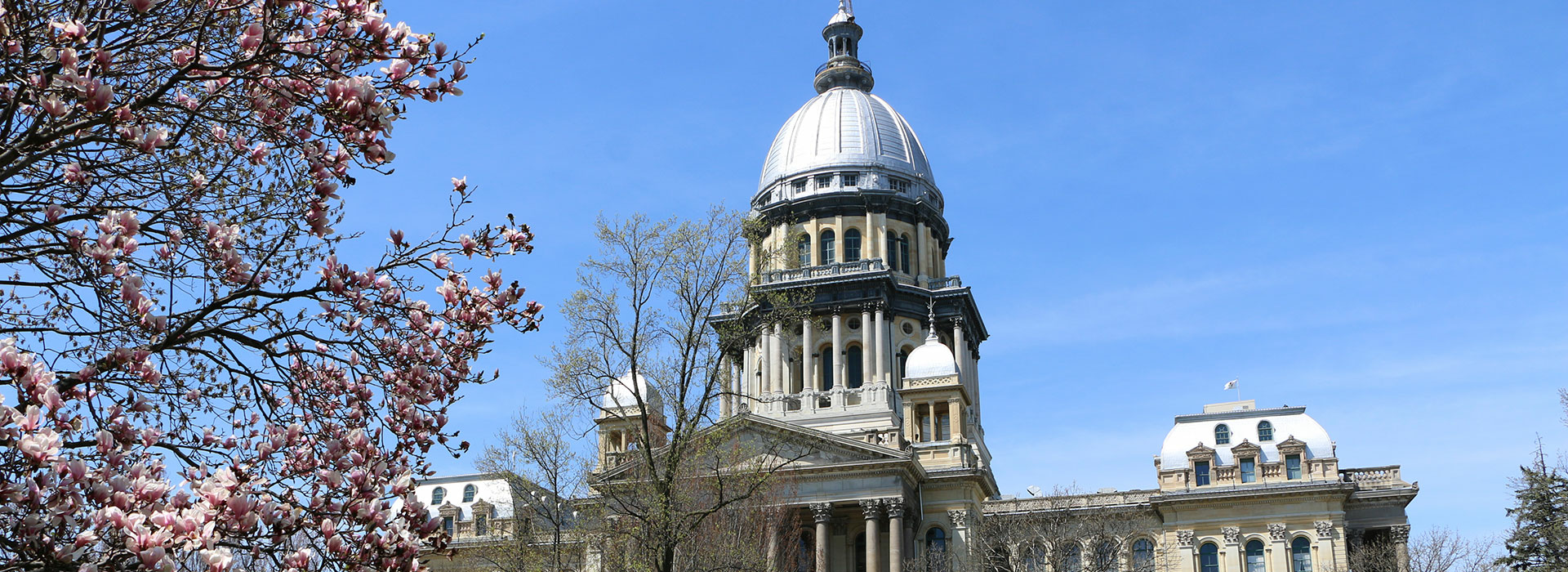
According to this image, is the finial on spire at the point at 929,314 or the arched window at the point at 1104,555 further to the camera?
the finial on spire at the point at 929,314

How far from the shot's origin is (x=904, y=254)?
81000 millimetres

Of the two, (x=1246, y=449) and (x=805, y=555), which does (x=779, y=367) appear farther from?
(x=1246, y=449)

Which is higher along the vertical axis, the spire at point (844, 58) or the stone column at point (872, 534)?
the spire at point (844, 58)

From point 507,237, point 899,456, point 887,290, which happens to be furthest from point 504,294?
point 887,290

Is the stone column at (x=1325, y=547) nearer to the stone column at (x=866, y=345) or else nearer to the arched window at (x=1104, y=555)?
the arched window at (x=1104, y=555)

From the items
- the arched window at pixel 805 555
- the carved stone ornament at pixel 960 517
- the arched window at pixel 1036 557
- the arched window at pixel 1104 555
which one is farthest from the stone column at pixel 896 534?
the arched window at pixel 1104 555

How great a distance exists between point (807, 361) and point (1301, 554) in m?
26.1

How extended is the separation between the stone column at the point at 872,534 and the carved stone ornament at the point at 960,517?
223 inches

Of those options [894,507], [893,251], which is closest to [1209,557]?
[894,507]

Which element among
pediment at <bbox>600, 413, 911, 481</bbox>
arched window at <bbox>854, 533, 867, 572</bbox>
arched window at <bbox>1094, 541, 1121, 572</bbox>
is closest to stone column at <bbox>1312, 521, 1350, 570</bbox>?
arched window at <bbox>1094, 541, 1121, 572</bbox>

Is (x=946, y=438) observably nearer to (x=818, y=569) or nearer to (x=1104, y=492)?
(x=1104, y=492)

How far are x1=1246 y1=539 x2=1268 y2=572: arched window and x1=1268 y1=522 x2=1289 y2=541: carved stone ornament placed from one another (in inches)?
27.2

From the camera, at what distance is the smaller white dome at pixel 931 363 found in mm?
67625

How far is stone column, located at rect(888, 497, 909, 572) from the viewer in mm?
57281
